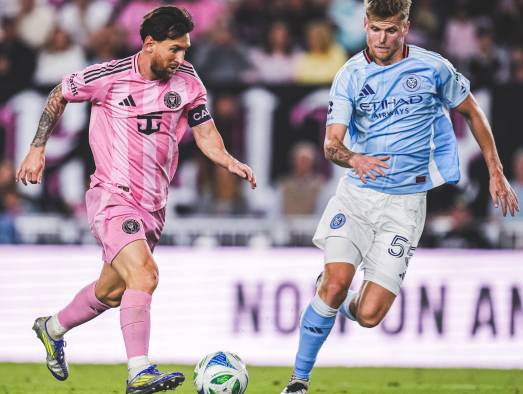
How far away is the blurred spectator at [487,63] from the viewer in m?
11.9

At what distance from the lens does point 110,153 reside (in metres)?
6.80

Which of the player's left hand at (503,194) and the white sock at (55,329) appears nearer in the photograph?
the player's left hand at (503,194)

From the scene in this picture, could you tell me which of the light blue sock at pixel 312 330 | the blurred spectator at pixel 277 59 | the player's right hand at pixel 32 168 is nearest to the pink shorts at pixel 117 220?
the player's right hand at pixel 32 168

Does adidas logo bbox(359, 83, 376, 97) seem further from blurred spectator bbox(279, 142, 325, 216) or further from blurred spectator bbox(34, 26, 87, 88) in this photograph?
blurred spectator bbox(34, 26, 87, 88)

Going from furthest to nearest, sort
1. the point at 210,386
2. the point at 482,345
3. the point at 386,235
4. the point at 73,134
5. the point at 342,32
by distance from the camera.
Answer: the point at 342,32 → the point at 73,134 → the point at 482,345 → the point at 386,235 → the point at 210,386

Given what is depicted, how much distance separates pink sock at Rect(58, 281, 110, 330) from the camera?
710cm

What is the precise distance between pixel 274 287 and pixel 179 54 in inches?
134

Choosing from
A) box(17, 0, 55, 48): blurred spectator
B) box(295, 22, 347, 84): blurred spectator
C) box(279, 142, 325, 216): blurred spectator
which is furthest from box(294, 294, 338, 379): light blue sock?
box(17, 0, 55, 48): blurred spectator

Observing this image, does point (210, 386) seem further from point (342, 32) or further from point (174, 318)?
point (342, 32)

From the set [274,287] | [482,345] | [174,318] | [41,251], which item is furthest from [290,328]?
[41,251]

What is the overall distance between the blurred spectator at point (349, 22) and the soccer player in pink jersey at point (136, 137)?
20.3 feet

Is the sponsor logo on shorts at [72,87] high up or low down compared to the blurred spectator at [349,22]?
down

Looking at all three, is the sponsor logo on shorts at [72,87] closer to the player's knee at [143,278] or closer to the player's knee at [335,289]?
the player's knee at [143,278]

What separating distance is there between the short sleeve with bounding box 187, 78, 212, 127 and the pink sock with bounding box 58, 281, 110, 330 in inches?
47.3
